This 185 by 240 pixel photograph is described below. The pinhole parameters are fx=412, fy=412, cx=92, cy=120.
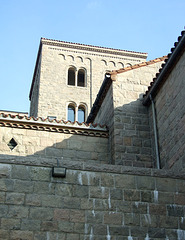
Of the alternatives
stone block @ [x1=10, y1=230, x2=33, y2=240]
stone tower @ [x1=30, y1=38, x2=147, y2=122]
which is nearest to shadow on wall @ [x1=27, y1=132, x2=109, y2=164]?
stone block @ [x1=10, y1=230, x2=33, y2=240]

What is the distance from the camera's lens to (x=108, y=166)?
32.1 ft

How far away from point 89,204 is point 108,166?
107 centimetres

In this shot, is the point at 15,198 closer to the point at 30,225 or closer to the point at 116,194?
the point at 30,225

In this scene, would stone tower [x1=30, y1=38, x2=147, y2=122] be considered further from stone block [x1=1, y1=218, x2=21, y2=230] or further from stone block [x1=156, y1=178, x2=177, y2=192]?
stone block [x1=1, y1=218, x2=21, y2=230]

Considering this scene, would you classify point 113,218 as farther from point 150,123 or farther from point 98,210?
point 150,123

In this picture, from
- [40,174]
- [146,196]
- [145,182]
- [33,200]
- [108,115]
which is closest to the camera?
[33,200]

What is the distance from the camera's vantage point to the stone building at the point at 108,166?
895 centimetres

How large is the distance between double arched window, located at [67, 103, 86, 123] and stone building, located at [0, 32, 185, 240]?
13.8m

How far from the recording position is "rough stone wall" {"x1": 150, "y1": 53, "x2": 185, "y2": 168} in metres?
11.5

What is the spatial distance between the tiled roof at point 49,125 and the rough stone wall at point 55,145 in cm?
14

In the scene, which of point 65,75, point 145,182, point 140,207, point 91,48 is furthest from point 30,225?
point 91,48

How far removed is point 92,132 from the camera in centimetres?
1488

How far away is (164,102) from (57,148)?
4.01 m

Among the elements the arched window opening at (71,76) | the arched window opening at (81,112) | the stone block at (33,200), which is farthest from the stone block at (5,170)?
the arched window opening at (71,76)
